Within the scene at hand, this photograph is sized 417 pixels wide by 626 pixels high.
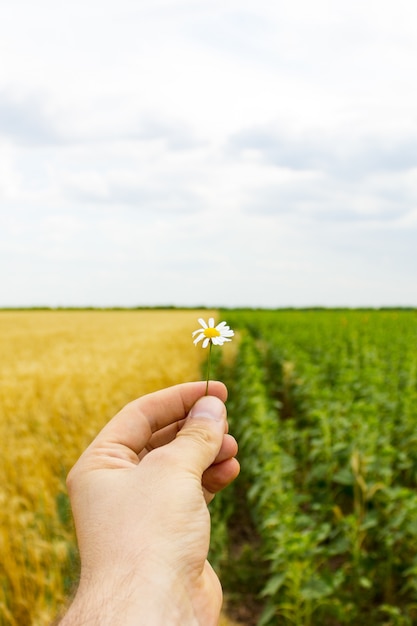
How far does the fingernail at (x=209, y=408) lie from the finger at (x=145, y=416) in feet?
0.22

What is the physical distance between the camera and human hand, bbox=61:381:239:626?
1.21 metres

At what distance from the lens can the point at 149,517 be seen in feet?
4.26

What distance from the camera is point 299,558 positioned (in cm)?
445

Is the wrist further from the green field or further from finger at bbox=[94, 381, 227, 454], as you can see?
the green field

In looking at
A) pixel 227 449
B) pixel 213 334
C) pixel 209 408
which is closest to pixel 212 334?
pixel 213 334

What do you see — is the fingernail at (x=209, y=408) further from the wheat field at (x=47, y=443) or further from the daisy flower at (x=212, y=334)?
the wheat field at (x=47, y=443)

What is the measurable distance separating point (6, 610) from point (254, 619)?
6.35 feet

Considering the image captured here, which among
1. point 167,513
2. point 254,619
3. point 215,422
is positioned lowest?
point 254,619

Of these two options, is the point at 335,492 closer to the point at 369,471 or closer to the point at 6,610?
the point at 369,471

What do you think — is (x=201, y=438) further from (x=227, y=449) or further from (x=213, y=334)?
(x=213, y=334)

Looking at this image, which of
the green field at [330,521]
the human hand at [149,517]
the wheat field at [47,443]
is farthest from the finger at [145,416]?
Result: the green field at [330,521]

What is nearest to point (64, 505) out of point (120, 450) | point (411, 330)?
point (120, 450)

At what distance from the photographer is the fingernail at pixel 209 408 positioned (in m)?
1.48

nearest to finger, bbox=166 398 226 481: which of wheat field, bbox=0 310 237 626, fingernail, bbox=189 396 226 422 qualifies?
fingernail, bbox=189 396 226 422
